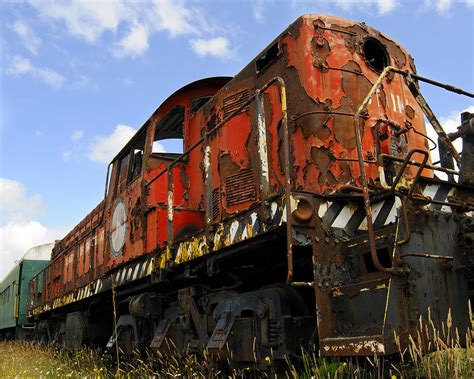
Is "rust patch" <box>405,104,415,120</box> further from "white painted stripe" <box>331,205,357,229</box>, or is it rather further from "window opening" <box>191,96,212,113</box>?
"window opening" <box>191,96,212,113</box>

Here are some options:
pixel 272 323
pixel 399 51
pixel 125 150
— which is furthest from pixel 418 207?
pixel 125 150

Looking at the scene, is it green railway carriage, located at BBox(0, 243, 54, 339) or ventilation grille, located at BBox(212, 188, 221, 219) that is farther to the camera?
green railway carriage, located at BBox(0, 243, 54, 339)

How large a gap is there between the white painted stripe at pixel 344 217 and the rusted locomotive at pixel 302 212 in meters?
0.01

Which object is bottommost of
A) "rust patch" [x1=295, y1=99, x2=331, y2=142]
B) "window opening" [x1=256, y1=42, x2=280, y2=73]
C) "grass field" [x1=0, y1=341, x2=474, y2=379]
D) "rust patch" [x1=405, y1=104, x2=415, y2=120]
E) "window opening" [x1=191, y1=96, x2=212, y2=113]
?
"grass field" [x1=0, y1=341, x2=474, y2=379]

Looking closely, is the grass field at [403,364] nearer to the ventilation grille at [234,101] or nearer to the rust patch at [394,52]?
the ventilation grille at [234,101]

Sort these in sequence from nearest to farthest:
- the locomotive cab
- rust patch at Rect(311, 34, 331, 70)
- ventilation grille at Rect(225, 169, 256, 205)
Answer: rust patch at Rect(311, 34, 331, 70) < ventilation grille at Rect(225, 169, 256, 205) < the locomotive cab

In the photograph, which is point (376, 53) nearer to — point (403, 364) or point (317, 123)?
point (317, 123)

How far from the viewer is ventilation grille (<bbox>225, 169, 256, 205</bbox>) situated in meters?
A: 4.89

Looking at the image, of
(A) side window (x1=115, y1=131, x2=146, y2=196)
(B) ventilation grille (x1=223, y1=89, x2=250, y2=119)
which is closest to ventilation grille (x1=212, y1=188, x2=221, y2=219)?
(B) ventilation grille (x1=223, y1=89, x2=250, y2=119)

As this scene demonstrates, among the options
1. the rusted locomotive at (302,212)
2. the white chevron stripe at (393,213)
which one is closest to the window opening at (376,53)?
the rusted locomotive at (302,212)

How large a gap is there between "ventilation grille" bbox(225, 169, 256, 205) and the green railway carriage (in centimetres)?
1298

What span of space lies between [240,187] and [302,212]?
1.40m

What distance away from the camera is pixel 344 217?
12.7 feet

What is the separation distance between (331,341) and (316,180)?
147 centimetres
